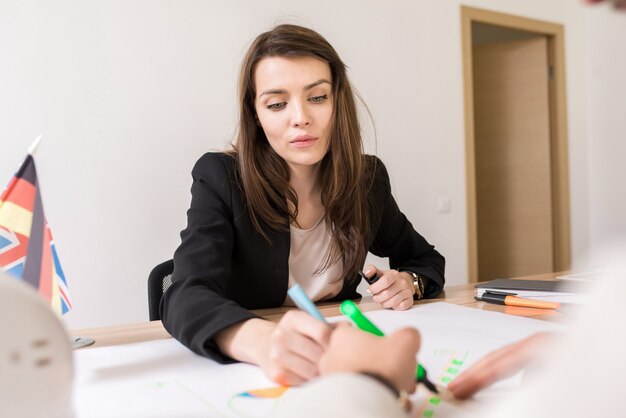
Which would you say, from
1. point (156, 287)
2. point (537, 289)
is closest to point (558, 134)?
point (537, 289)

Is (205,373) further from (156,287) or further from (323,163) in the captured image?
(323,163)

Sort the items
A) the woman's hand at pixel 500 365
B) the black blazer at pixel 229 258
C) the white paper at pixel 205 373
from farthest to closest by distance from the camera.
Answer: the black blazer at pixel 229 258
the white paper at pixel 205 373
the woman's hand at pixel 500 365

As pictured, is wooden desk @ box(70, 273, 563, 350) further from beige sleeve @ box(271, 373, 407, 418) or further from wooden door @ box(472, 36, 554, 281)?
wooden door @ box(472, 36, 554, 281)

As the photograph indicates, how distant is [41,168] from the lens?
2559 millimetres

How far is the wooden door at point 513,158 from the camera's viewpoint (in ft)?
14.5

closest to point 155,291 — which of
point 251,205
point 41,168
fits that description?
point 251,205

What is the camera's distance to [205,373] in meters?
0.80

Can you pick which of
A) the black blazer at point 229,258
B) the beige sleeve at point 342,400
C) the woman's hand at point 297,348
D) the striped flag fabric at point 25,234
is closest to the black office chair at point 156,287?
the black blazer at point 229,258

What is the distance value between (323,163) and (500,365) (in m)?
1.10

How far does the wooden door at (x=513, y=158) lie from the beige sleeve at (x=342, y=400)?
4292mm

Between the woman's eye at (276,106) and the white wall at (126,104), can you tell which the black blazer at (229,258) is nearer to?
the woman's eye at (276,106)

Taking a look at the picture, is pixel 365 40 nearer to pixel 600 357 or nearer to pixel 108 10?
pixel 108 10

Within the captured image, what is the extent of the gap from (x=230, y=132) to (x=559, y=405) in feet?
9.02

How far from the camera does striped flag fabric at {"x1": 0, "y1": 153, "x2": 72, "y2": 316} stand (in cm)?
79
